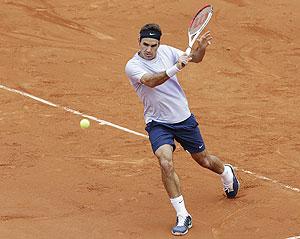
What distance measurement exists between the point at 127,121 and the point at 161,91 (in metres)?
4.04

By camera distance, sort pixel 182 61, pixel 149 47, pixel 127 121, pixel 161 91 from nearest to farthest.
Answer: pixel 182 61 → pixel 149 47 → pixel 161 91 → pixel 127 121

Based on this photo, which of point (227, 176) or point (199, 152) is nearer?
point (199, 152)

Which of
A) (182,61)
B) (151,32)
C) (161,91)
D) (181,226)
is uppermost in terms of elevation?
(151,32)

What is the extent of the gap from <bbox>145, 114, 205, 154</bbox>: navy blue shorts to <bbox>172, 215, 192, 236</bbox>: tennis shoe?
2.91ft

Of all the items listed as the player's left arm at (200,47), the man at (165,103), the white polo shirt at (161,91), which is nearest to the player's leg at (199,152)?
the man at (165,103)

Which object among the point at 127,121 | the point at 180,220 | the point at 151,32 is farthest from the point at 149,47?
the point at 127,121

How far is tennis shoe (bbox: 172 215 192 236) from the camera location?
10438mm

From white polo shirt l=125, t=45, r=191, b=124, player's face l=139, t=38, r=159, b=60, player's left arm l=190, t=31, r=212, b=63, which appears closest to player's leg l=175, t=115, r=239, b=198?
white polo shirt l=125, t=45, r=191, b=124

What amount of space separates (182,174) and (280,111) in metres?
3.46

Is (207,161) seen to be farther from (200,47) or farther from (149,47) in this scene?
(149,47)

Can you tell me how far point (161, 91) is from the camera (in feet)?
35.1

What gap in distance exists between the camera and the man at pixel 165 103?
10.4m

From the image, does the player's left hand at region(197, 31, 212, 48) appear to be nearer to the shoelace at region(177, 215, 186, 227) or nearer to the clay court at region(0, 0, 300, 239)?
the shoelace at region(177, 215, 186, 227)

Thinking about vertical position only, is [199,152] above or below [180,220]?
above
